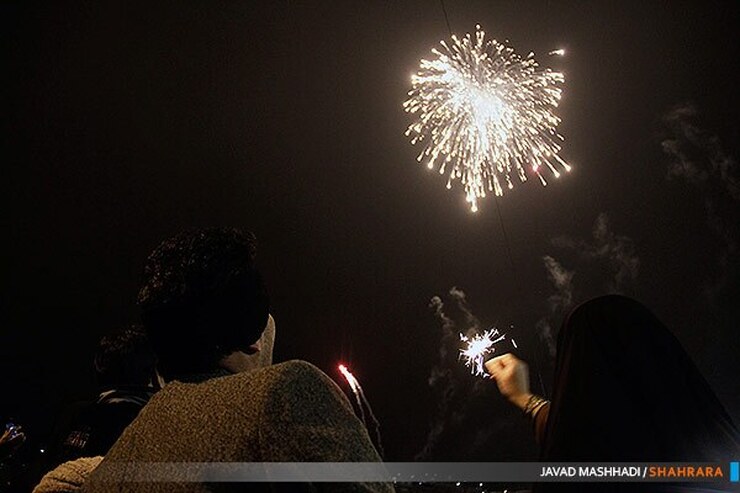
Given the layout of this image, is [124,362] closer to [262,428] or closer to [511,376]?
[511,376]

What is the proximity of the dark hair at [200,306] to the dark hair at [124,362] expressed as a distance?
8.81 feet

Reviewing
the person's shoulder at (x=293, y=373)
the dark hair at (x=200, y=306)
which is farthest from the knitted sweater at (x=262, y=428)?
the dark hair at (x=200, y=306)

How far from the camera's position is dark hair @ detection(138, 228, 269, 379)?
5.70ft

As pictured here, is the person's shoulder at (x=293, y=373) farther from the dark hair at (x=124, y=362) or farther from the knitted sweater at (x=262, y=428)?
the dark hair at (x=124, y=362)

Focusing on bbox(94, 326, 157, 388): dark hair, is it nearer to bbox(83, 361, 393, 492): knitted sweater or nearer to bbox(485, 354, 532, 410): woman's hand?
bbox(485, 354, 532, 410): woman's hand

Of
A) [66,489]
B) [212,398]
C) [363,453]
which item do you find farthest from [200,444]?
[66,489]

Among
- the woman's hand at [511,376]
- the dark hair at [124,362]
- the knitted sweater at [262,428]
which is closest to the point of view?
the knitted sweater at [262,428]

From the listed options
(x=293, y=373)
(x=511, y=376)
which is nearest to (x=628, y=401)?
(x=511, y=376)

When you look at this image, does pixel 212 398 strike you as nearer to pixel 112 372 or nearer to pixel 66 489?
pixel 66 489

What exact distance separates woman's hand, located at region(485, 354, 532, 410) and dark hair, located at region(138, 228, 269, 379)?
2482mm

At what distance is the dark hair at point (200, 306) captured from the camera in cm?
174

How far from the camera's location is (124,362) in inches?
167

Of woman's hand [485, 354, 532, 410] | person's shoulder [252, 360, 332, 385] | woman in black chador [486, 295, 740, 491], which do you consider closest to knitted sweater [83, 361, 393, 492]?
person's shoulder [252, 360, 332, 385]

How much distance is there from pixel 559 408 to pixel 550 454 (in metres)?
0.21
